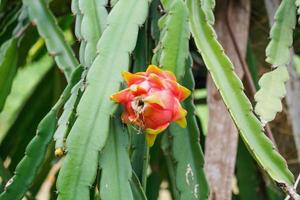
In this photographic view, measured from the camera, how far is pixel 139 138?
98cm

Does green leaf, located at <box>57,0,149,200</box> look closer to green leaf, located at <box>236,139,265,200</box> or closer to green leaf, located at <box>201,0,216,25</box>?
green leaf, located at <box>201,0,216,25</box>

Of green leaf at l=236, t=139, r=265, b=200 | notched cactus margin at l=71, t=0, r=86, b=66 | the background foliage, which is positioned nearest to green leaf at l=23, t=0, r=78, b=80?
the background foliage

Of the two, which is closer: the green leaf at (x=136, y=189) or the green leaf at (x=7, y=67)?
the green leaf at (x=136, y=189)

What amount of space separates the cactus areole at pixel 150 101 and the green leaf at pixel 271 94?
0.48ft

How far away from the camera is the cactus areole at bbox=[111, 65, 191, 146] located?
2.64 ft

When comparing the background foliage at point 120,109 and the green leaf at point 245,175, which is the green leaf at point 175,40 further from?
the green leaf at point 245,175

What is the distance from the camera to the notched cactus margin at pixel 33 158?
98 centimetres

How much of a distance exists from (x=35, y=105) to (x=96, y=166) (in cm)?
116

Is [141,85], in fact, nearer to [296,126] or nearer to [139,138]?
[139,138]

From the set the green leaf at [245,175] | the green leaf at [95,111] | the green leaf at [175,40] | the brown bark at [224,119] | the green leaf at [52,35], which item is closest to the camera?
the green leaf at [95,111]

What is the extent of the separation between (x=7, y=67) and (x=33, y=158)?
0.30 meters

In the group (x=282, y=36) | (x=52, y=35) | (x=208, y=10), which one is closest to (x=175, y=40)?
(x=208, y=10)

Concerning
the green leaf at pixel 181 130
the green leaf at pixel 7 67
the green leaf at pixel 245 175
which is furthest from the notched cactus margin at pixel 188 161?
the green leaf at pixel 245 175

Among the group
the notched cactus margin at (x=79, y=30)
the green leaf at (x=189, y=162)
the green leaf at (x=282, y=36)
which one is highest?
the notched cactus margin at (x=79, y=30)
